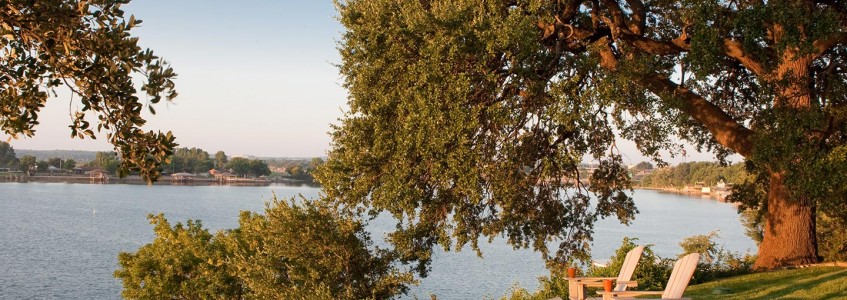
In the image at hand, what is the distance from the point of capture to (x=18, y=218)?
6669cm

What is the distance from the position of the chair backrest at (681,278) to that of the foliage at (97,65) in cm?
609

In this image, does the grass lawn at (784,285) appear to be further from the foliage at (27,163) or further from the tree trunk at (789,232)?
the foliage at (27,163)

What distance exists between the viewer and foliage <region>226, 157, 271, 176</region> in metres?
169

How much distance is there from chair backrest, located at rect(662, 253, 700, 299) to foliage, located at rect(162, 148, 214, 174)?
15249 cm

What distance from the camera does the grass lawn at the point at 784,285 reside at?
10.8 m

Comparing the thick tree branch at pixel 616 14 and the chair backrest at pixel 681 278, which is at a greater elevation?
the thick tree branch at pixel 616 14

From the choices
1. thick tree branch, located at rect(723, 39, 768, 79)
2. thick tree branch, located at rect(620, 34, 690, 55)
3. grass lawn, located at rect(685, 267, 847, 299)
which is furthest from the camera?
thick tree branch, located at rect(620, 34, 690, 55)

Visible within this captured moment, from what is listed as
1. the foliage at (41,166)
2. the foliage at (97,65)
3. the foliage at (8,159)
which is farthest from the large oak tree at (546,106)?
the foliage at (8,159)

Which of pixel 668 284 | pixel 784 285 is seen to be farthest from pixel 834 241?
pixel 668 284

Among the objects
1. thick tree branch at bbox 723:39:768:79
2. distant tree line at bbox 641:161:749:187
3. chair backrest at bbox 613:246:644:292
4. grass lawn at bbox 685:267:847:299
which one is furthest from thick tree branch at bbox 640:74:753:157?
distant tree line at bbox 641:161:749:187

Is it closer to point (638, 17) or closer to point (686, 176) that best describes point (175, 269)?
point (638, 17)

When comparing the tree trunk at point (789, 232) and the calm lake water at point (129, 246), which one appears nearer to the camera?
the tree trunk at point (789, 232)

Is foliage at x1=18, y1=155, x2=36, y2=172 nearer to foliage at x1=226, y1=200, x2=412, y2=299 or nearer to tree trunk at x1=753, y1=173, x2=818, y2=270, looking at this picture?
foliage at x1=226, y1=200, x2=412, y2=299

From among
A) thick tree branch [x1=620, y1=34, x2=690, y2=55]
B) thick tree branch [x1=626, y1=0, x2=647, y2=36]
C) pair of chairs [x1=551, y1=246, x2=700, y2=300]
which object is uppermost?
thick tree branch [x1=626, y1=0, x2=647, y2=36]
